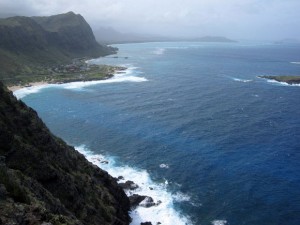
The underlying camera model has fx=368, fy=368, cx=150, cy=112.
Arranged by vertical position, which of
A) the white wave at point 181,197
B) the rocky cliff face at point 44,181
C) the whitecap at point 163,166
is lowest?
the white wave at point 181,197

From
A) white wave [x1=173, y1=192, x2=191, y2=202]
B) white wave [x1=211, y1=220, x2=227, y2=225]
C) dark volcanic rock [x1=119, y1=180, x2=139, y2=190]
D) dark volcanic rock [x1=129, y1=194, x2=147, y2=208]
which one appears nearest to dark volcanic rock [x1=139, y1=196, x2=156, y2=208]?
dark volcanic rock [x1=129, y1=194, x2=147, y2=208]

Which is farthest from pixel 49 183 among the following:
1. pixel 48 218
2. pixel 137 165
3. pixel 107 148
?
pixel 107 148

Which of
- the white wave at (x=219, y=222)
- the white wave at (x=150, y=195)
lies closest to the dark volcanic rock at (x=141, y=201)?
the white wave at (x=150, y=195)

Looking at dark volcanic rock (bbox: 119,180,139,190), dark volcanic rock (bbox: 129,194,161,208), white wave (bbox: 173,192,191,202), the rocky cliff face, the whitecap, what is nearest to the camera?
the rocky cliff face

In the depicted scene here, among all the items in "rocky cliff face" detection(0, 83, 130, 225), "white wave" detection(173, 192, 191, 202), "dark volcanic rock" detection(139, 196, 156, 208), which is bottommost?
A: "dark volcanic rock" detection(139, 196, 156, 208)

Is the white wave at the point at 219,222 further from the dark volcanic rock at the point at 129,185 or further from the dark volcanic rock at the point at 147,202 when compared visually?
the dark volcanic rock at the point at 129,185

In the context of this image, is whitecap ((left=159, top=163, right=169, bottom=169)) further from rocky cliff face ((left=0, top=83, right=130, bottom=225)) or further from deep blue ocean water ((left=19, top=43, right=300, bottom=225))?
rocky cliff face ((left=0, top=83, right=130, bottom=225))
